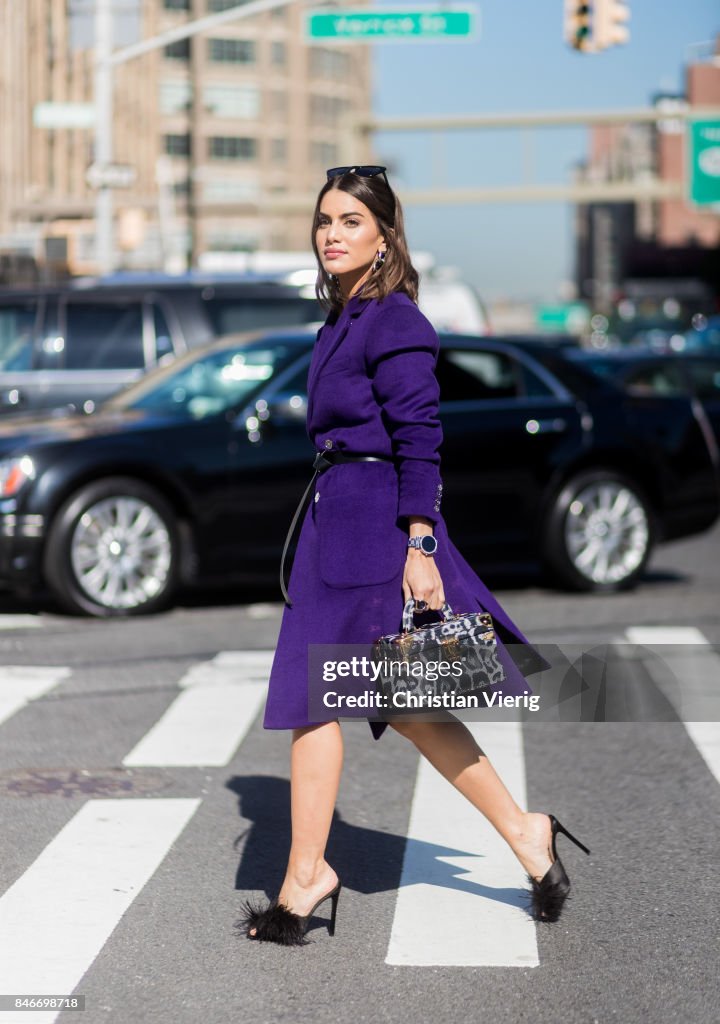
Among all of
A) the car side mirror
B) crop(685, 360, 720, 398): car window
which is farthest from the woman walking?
crop(685, 360, 720, 398): car window

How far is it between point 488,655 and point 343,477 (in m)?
0.55

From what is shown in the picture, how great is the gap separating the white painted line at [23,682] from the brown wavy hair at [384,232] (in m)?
3.58

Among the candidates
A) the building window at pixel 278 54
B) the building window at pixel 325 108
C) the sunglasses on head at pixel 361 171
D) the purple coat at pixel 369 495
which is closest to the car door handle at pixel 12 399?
the sunglasses on head at pixel 361 171

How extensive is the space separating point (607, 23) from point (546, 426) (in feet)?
41.3

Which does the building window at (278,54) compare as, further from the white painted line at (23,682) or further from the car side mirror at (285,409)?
the white painted line at (23,682)

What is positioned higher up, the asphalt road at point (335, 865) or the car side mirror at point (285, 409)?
the car side mirror at point (285, 409)

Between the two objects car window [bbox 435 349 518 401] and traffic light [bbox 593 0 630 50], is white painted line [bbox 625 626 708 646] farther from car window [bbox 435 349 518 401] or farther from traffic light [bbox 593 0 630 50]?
traffic light [bbox 593 0 630 50]

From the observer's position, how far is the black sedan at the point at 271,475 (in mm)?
10242

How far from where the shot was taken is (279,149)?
12369 cm

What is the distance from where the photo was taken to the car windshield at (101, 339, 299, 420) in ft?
35.7

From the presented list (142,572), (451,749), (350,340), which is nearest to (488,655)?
(451,749)

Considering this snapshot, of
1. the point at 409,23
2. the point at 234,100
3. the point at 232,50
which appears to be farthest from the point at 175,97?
the point at 409,23

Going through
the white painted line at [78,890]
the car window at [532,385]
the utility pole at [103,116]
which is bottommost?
the white painted line at [78,890]

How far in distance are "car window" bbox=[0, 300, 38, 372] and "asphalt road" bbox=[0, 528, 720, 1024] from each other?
4.58m
